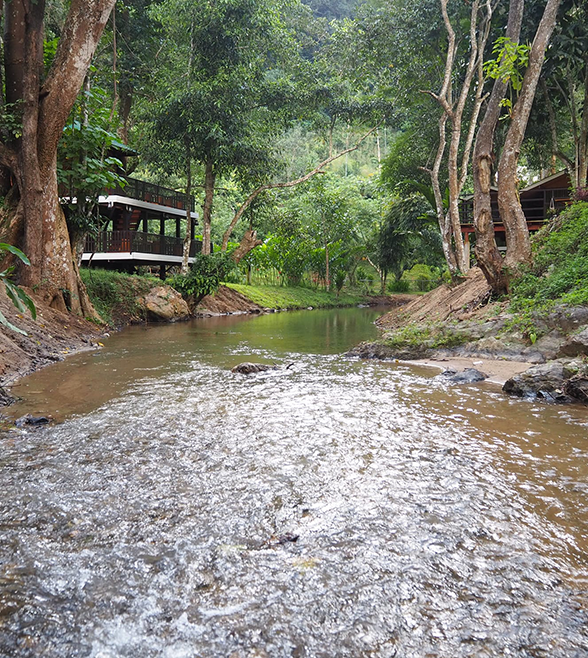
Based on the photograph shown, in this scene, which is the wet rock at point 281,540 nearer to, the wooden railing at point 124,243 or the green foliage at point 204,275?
the green foliage at point 204,275

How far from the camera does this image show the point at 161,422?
16.4 feet

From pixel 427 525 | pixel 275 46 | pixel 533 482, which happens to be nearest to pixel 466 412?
pixel 533 482

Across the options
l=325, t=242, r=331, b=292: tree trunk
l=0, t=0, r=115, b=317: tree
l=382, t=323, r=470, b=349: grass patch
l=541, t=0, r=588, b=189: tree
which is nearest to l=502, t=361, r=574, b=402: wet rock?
l=382, t=323, r=470, b=349: grass patch

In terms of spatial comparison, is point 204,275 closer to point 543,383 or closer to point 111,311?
point 111,311

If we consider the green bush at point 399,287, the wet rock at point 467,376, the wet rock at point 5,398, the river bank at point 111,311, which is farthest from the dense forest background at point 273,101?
the green bush at point 399,287

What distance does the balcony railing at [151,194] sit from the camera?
22.4m

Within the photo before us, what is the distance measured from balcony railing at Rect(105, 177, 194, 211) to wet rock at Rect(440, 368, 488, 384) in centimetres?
1735

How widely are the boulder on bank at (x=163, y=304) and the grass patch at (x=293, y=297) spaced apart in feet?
25.4

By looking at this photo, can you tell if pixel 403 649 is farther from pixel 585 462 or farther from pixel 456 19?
pixel 456 19

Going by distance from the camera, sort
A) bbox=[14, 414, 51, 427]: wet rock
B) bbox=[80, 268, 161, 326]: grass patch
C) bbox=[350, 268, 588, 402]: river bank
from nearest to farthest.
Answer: bbox=[14, 414, 51, 427]: wet rock → bbox=[350, 268, 588, 402]: river bank → bbox=[80, 268, 161, 326]: grass patch

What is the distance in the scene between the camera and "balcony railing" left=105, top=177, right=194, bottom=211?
881 inches

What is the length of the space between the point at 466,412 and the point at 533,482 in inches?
77.3

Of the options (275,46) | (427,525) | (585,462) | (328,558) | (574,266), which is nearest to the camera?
(328,558)

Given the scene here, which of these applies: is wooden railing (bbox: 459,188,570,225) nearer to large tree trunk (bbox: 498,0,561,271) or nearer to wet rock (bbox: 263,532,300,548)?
large tree trunk (bbox: 498,0,561,271)
